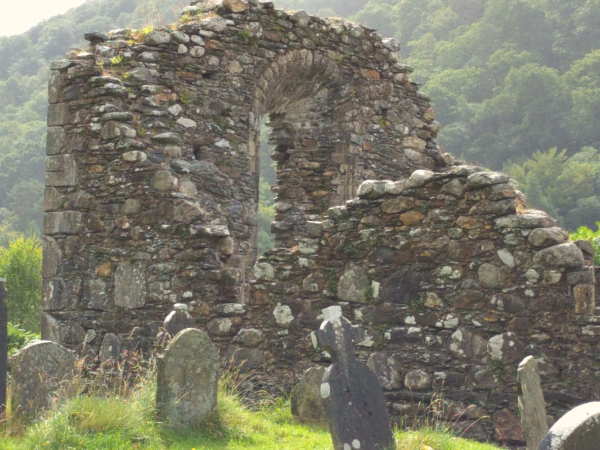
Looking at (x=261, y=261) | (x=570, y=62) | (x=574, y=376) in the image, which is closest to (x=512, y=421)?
(x=574, y=376)

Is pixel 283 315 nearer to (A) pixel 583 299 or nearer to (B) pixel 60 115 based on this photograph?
(A) pixel 583 299

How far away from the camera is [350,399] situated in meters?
5.79

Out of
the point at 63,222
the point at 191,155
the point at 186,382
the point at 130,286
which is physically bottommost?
the point at 186,382

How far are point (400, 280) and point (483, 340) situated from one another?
3.11 feet

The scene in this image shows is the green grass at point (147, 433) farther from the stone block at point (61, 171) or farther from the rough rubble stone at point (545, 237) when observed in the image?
the stone block at point (61, 171)

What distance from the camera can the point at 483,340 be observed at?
7.58m

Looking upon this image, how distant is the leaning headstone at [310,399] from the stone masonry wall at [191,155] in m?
1.71

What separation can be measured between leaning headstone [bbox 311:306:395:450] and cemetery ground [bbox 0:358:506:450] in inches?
11.2

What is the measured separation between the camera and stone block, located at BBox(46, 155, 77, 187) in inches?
392

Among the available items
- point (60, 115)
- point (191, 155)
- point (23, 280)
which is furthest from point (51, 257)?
point (23, 280)

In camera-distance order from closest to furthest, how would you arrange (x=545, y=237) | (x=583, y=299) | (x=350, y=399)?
(x=350, y=399) → (x=583, y=299) → (x=545, y=237)

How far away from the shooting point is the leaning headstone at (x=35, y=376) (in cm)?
650

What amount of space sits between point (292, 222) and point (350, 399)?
607cm

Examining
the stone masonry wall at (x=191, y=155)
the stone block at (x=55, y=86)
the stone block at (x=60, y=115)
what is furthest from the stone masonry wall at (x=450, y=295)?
the stone block at (x=55, y=86)
